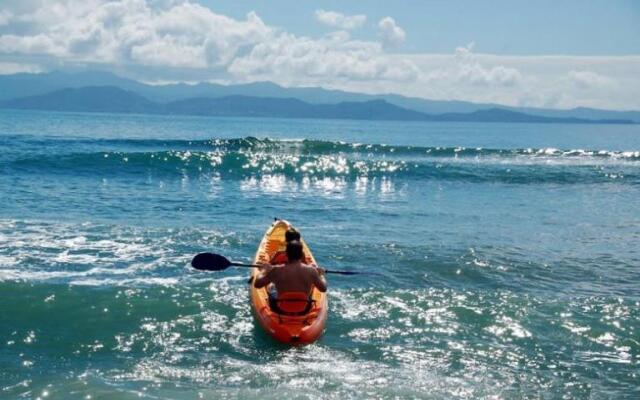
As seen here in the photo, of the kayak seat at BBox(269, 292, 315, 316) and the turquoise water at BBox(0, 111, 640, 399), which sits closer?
the turquoise water at BBox(0, 111, 640, 399)

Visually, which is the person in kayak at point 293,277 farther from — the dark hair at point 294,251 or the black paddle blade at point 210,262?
the black paddle blade at point 210,262

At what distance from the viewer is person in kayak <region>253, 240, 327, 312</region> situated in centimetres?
959

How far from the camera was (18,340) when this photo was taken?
365 inches

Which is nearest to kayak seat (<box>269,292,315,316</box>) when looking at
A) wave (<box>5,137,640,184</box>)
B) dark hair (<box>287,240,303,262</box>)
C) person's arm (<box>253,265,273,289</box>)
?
person's arm (<box>253,265,273,289</box>)

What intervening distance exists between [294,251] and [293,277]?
369 millimetres

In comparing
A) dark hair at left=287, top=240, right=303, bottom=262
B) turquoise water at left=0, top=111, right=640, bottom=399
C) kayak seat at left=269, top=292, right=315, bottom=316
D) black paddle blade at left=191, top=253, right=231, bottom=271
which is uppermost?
dark hair at left=287, top=240, right=303, bottom=262

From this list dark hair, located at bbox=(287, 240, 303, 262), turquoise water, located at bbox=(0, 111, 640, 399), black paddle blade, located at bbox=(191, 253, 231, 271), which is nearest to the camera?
turquoise water, located at bbox=(0, 111, 640, 399)

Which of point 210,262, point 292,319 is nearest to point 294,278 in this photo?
point 292,319

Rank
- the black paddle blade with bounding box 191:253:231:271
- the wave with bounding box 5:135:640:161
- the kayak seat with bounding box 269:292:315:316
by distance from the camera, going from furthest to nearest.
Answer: the wave with bounding box 5:135:640:161 → the black paddle blade with bounding box 191:253:231:271 → the kayak seat with bounding box 269:292:315:316

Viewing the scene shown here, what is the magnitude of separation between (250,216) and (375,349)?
1038 centimetres

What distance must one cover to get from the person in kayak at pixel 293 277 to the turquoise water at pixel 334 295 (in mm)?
718

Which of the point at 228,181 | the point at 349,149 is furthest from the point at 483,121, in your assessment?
the point at 228,181

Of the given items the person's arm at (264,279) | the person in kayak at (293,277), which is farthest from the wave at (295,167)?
the person in kayak at (293,277)

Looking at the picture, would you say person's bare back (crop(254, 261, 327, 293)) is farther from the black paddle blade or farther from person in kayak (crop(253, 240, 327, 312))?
the black paddle blade
